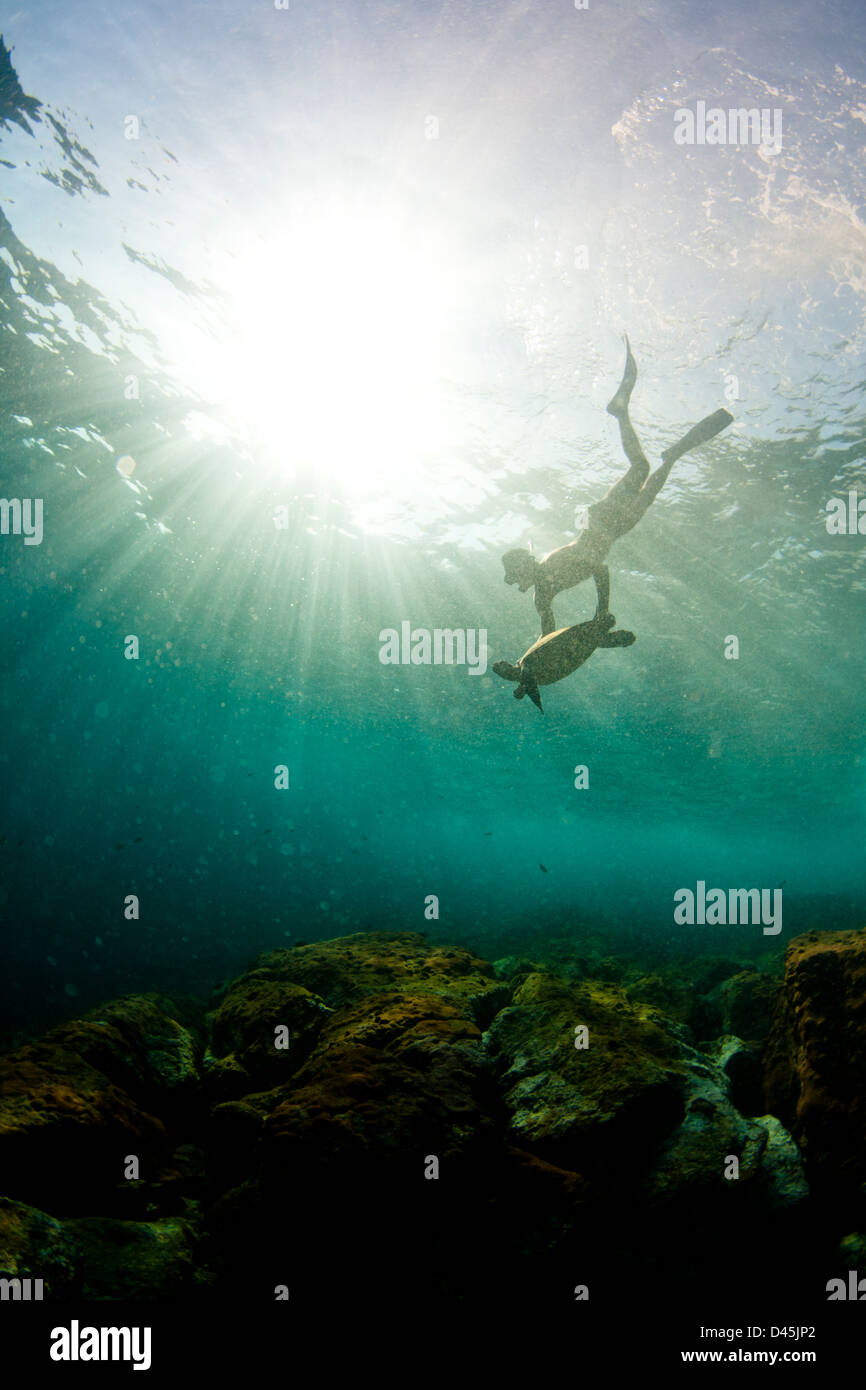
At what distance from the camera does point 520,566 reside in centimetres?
738

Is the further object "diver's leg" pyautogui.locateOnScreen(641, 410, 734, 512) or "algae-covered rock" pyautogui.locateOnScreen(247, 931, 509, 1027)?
"diver's leg" pyautogui.locateOnScreen(641, 410, 734, 512)

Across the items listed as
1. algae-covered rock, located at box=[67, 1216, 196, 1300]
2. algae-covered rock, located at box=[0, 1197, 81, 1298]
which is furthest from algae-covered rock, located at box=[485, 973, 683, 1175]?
algae-covered rock, located at box=[0, 1197, 81, 1298]

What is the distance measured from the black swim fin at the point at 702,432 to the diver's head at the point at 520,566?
2168 millimetres

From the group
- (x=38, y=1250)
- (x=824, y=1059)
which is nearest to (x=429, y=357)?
(x=824, y=1059)


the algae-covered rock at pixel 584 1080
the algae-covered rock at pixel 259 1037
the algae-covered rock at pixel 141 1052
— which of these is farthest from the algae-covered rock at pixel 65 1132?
the algae-covered rock at pixel 584 1080

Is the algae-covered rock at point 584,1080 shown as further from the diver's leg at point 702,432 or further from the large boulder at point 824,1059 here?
the diver's leg at point 702,432

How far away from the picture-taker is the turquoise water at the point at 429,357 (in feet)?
26.3

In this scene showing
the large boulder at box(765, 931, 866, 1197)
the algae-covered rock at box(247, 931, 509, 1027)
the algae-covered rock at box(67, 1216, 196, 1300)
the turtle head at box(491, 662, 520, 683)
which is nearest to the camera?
the algae-covered rock at box(67, 1216, 196, 1300)

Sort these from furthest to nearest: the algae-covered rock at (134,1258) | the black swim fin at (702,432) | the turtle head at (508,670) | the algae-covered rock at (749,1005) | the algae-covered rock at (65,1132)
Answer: the turtle head at (508,670) < the black swim fin at (702,432) < the algae-covered rock at (749,1005) < the algae-covered rock at (65,1132) < the algae-covered rock at (134,1258)

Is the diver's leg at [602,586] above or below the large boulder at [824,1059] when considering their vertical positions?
above

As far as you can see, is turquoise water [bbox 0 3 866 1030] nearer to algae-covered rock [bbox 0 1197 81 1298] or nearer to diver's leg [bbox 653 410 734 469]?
diver's leg [bbox 653 410 734 469]

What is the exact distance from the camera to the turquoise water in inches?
316

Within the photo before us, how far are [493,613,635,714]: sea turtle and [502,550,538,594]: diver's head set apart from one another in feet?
3.29

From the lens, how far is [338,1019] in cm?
523
